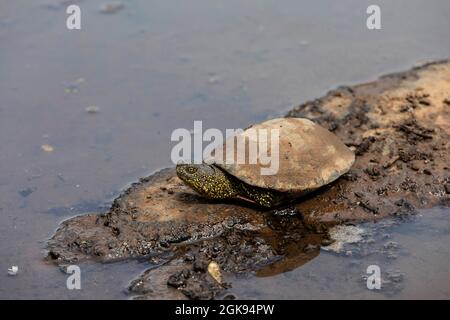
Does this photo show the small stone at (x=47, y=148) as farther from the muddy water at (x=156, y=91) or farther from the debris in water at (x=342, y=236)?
the debris in water at (x=342, y=236)

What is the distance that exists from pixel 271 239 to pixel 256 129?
3.00 ft

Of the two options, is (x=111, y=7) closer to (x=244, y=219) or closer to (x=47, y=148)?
(x=47, y=148)

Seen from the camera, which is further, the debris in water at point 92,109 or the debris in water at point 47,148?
the debris in water at point 92,109

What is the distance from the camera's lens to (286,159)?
589cm

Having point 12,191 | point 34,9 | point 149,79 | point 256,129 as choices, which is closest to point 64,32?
→ point 34,9

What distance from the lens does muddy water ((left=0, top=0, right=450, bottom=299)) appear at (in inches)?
223

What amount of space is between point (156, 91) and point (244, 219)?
268 centimetres

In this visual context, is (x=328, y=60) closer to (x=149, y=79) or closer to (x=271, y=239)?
(x=149, y=79)

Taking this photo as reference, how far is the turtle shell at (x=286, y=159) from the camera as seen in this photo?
19.2 feet

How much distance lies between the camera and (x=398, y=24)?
9.59 m

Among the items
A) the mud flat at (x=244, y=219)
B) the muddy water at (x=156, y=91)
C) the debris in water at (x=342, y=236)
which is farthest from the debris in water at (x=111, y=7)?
the debris in water at (x=342, y=236)

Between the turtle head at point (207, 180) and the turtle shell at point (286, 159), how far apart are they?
84mm

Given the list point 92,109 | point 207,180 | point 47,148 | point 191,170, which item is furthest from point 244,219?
point 92,109

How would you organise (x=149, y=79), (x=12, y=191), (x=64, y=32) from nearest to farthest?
(x=12, y=191) → (x=149, y=79) → (x=64, y=32)
